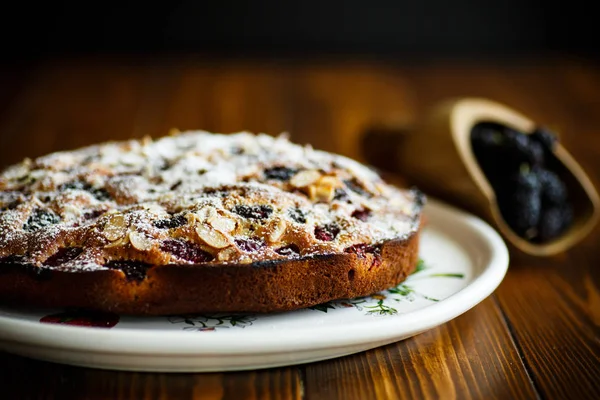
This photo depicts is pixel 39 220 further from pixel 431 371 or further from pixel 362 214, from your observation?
pixel 431 371

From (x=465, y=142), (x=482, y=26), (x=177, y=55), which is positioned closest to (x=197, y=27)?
(x=177, y=55)

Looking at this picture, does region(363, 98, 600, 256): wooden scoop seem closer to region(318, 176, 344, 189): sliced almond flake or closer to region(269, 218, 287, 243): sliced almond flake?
region(318, 176, 344, 189): sliced almond flake

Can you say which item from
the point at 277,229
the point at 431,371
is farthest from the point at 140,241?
the point at 431,371

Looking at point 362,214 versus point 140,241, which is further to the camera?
point 362,214

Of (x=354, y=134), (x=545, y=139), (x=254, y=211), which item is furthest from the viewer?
(x=354, y=134)

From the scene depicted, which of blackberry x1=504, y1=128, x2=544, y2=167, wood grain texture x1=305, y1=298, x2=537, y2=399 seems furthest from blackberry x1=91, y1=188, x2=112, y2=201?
blackberry x1=504, y1=128, x2=544, y2=167

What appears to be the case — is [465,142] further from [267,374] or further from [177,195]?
[267,374]

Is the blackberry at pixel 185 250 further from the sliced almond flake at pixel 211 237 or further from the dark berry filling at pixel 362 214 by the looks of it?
the dark berry filling at pixel 362 214
